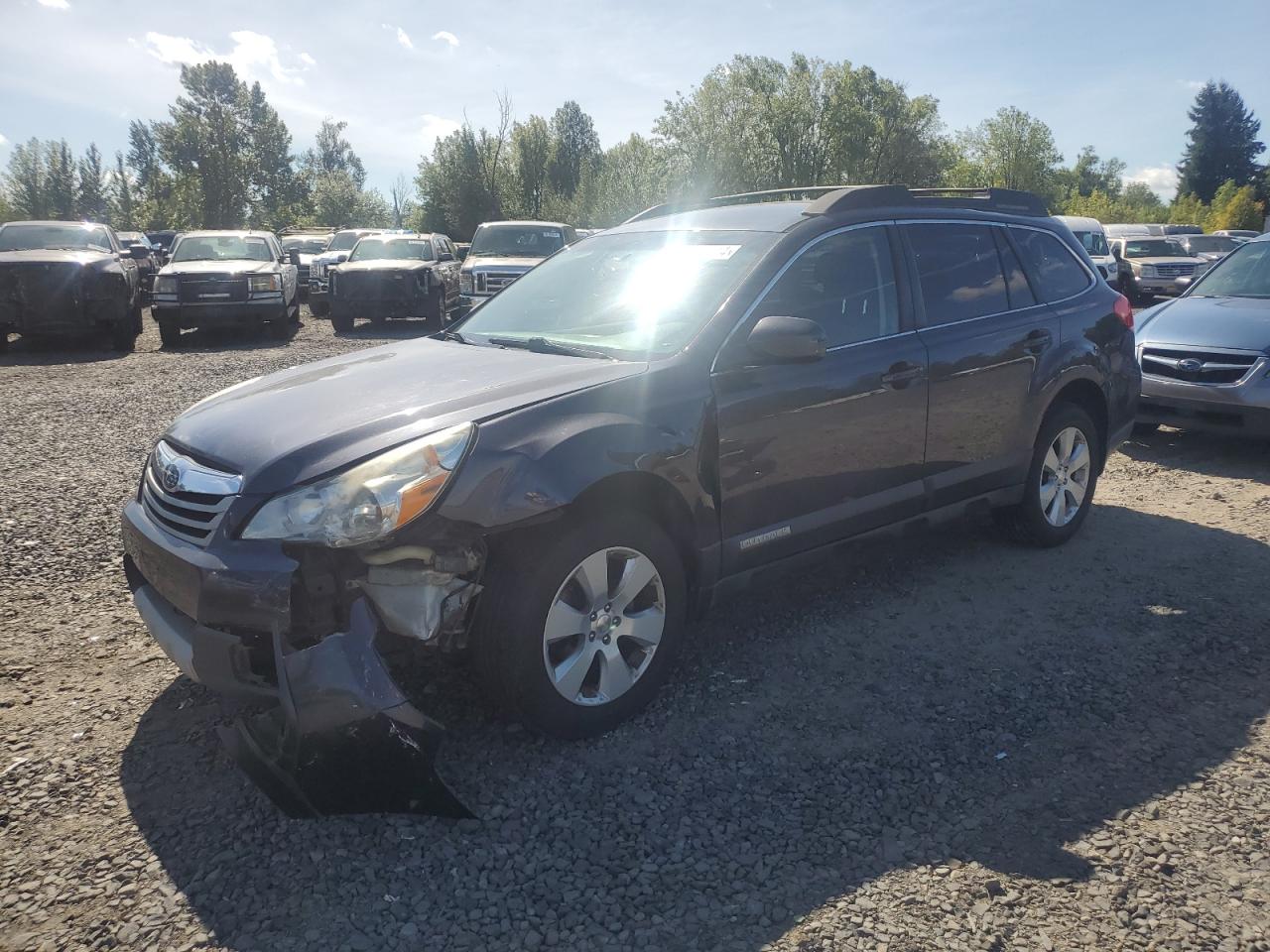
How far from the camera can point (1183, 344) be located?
7453 millimetres

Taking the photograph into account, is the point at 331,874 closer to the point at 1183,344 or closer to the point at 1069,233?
the point at 1069,233

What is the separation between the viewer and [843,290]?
416 cm

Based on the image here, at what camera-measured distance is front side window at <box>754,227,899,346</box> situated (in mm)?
3941

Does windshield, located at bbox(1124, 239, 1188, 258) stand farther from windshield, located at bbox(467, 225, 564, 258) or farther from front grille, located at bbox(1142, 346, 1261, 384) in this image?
front grille, located at bbox(1142, 346, 1261, 384)

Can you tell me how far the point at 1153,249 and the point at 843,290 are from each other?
2348 centimetres

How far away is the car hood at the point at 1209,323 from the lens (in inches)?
284

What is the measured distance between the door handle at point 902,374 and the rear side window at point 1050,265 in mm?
1309

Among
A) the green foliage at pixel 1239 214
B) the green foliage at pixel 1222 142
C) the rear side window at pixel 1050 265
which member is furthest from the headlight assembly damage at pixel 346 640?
the green foliage at pixel 1222 142

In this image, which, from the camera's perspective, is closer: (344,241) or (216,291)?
(216,291)

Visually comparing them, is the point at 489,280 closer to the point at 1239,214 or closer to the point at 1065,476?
the point at 1065,476

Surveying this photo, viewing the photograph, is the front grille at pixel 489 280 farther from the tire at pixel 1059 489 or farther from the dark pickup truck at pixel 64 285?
the tire at pixel 1059 489

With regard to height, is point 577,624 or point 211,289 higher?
point 211,289

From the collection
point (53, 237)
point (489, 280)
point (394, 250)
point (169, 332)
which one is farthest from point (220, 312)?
point (489, 280)

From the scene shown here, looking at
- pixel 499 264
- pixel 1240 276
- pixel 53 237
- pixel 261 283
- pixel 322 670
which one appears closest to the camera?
pixel 322 670
